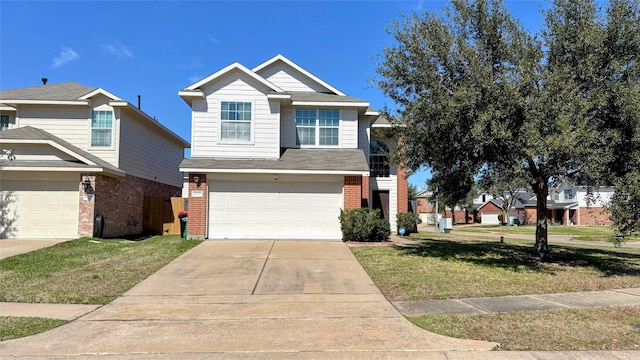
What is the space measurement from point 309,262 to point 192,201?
633 centimetres

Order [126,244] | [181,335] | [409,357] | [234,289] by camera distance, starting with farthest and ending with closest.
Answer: [126,244] < [234,289] < [181,335] < [409,357]

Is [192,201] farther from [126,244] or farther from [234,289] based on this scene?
[234,289]

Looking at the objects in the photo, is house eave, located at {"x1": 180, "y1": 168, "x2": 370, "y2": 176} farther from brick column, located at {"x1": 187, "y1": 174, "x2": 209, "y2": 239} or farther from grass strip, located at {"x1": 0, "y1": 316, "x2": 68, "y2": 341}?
grass strip, located at {"x1": 0, "y1": 316, "x2": 68, "y2": 341}

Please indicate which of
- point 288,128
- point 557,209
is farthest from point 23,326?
point 557,209

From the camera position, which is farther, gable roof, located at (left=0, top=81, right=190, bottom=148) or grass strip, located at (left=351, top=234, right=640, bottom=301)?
gable roof, located at (left=0, top=81, right=190, bottom=148)

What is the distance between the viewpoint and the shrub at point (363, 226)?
49.1 ft

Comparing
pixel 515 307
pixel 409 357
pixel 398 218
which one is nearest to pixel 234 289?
pixel 409 357

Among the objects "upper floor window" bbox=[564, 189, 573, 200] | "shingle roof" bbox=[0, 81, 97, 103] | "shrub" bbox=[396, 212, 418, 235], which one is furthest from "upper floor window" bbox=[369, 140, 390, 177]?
"upper floor window" bbox=[564, 189, 573, 200]

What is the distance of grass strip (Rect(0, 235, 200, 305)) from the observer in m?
7.91

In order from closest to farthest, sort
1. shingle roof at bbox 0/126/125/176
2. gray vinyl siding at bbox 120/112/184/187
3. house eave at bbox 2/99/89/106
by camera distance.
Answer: shingle roof at bbox 0/126/125/176 → house eave at bbox 2/99/89/106 → gray vinyl siding at bbox 120/112/184/187

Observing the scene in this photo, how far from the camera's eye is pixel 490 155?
1066 centimetres

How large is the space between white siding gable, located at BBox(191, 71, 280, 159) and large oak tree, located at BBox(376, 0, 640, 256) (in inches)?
247

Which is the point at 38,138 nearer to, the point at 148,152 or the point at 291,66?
the point at 148,152

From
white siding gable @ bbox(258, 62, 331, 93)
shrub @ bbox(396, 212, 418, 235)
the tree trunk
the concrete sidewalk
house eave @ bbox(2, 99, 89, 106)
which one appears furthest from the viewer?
shrub @ bbox(396, 212, 418, 235)
